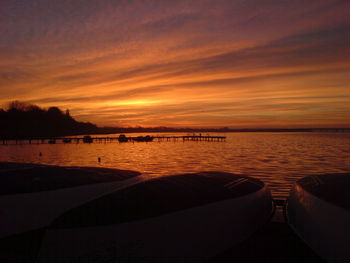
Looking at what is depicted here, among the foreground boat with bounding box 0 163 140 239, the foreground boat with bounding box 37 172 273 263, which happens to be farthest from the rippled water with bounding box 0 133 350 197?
the foreground boat with bounding box 37 172 273 263

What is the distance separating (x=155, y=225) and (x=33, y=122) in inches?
6130

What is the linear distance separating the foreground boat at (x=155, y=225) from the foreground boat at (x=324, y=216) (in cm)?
115

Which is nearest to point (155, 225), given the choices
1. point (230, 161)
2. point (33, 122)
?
point (230, 161)

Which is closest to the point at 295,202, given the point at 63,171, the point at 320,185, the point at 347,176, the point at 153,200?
the point at 320,185

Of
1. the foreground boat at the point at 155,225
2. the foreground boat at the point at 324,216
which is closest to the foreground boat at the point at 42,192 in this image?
the foreground boat at the point at 155,225

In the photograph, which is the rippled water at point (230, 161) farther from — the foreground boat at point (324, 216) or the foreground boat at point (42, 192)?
the foreground boat at point (324, 216)

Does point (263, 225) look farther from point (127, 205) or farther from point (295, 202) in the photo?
point (127, 205)

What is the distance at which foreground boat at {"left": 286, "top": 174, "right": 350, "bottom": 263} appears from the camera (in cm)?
507

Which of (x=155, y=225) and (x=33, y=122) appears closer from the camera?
(x=155, y=225)

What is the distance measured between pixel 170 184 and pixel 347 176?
544cm

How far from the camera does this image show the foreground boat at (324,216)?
5070 millimetres

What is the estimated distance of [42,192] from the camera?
676 cm

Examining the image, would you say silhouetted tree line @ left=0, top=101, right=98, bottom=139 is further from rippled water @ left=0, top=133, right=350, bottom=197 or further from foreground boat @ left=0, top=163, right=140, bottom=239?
foreground boat @ left=0, top=163, right=140, bottom=239

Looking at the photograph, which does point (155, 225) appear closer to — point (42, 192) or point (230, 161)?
point (42, 192)
